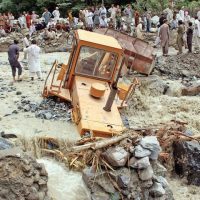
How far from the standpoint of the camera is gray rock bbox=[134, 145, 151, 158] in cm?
1007

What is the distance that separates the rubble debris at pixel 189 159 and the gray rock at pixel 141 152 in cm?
211

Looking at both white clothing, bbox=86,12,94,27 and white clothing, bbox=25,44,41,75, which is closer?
white clothing, bbox=25,44,41,75

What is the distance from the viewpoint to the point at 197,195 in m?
11.6

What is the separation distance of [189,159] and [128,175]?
8.89ft

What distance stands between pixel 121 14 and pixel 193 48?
6.17 metres

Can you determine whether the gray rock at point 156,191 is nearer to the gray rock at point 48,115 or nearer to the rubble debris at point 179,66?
the gray rock at point 48,115

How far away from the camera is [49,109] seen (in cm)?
1380

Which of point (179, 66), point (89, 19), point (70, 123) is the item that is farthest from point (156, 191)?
point (89, 19)

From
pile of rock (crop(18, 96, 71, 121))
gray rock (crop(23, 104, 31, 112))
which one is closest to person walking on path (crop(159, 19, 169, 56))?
pile of rock (crop(18, 96, 71, 121))

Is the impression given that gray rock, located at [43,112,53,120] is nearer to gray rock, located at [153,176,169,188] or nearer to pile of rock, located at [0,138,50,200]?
pile of rock, located at [0,138,50,200]

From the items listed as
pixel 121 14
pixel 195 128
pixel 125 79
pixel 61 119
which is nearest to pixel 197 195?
pixel 195 128

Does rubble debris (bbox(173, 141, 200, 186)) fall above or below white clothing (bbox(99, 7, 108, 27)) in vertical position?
above

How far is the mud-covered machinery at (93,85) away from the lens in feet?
39.0

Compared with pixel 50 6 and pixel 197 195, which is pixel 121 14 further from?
pixel 197 195
